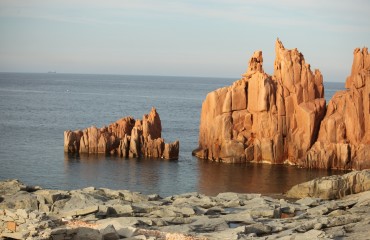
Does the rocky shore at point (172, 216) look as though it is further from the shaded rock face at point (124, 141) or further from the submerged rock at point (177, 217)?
the shaded rock face at point (124, 141)

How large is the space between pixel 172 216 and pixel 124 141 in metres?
45.1

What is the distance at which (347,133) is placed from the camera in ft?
283

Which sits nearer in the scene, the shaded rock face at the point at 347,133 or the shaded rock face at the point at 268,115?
the shaded rock face at the point at 347,133

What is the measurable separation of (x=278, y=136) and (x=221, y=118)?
7333 millimetres

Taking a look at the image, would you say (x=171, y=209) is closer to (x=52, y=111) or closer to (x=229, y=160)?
(x=229, y=160)

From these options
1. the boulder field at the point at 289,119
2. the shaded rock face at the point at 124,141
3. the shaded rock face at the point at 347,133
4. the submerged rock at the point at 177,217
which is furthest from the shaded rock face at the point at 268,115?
the submerged rock at the point at 177,217

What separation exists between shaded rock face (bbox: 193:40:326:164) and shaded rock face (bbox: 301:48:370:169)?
82.3 inches

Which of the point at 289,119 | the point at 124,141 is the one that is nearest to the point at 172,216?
the point at 289,119

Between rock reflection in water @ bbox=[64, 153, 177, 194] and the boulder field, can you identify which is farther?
the boulder field

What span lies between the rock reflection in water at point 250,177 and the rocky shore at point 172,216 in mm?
10178

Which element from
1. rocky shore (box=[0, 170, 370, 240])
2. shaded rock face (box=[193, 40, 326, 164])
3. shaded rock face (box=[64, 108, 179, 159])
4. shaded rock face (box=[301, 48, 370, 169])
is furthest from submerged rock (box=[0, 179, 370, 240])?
shaded rock face (box=[64, 108, 179, 159])

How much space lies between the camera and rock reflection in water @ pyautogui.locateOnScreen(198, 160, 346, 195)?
7319cm

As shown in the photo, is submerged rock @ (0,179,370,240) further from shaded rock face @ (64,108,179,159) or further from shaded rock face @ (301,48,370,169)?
shaded rock face @ (64,108,179,159)

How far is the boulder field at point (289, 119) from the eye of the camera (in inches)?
3383
